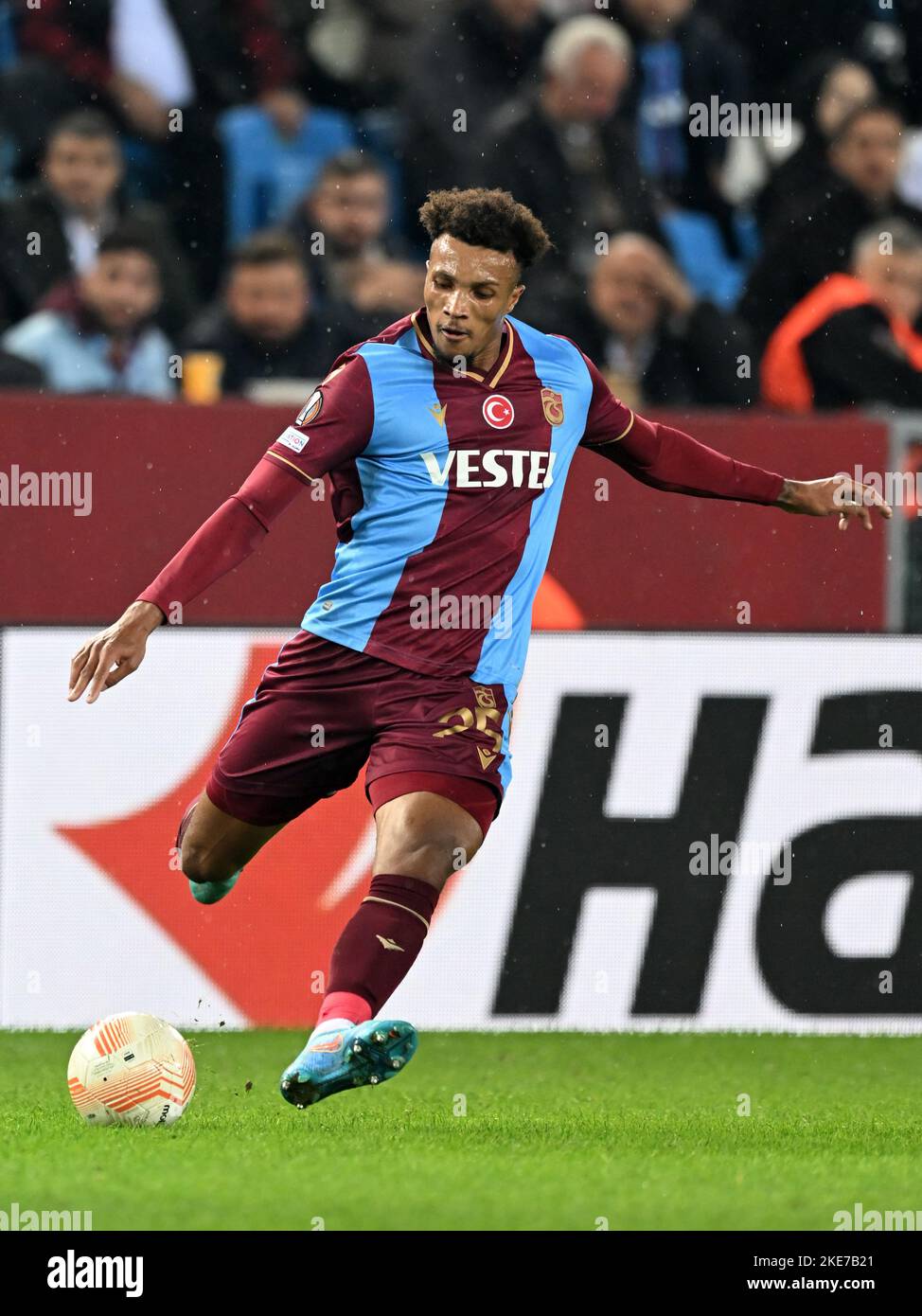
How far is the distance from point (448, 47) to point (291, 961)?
5120 mm

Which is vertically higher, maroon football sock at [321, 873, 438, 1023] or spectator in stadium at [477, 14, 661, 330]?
spectator in stadium at [477, 14, 661, 330]

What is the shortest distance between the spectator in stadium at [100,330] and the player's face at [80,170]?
575 mm

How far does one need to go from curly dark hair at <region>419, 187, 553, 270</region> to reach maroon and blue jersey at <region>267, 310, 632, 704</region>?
0.84 ft

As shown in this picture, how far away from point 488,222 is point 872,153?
17.2ft

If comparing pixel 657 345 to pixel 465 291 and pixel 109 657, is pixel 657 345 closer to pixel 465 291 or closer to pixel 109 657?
pixel 465 291

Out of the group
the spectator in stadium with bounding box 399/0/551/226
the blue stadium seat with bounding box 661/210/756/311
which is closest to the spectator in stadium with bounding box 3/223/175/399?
the spectator in stadium with bounding box 399/0/551/226

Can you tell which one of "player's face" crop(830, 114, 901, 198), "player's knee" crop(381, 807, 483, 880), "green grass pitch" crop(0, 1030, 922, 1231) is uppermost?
"player's face" crop(830, 114, 901, 198)

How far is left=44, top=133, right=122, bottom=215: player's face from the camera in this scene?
31.9ft

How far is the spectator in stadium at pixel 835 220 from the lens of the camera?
32.3 feet

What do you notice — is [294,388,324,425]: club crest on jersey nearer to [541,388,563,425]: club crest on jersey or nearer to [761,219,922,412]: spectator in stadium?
[541,388,563,425]: club crest on jersey

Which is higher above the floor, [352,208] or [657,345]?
[352,208]

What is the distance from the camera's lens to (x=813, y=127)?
34.7 feet

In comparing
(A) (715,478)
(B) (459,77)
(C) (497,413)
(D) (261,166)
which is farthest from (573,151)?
(C) (497,413)

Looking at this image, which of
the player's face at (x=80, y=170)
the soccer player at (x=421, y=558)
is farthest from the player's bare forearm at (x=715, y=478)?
the player's face at (x=80, y=170)
